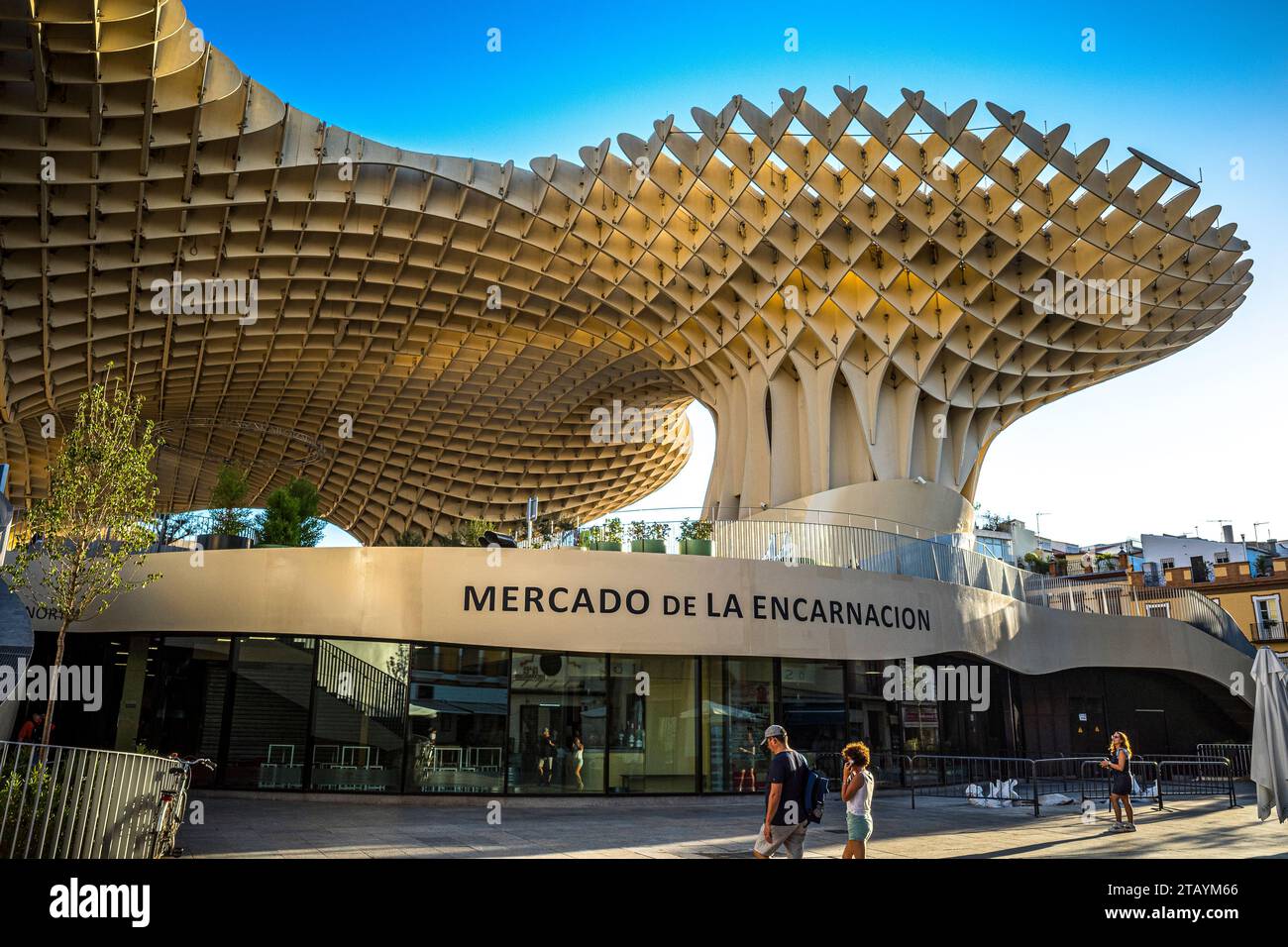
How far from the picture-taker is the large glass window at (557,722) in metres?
18.1

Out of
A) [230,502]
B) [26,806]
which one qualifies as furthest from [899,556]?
[230,502]

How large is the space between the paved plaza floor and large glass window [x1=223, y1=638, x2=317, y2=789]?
51cm

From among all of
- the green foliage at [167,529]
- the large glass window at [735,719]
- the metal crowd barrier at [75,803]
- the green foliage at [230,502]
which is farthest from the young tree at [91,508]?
the large glass window at [735,719]

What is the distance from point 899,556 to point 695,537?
5438mm

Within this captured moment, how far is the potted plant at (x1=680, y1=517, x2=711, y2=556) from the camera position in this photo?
20.5 m

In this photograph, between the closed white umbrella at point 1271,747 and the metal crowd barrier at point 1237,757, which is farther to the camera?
the metal crowd barrier at point 1237,757

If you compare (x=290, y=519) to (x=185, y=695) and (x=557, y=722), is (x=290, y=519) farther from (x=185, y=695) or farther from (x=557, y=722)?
(x=557, y=722)

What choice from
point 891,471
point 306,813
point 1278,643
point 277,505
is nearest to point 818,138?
point 891,471

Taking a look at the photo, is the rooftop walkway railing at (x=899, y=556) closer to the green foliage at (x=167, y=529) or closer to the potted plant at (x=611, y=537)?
the potted plant at (x=611, y=537)

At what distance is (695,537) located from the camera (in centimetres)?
2081

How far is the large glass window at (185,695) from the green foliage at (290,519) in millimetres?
4662

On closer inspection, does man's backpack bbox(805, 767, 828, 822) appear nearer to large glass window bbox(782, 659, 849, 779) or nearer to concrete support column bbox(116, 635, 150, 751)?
large glass window bbox(782, 659, 849, 779)

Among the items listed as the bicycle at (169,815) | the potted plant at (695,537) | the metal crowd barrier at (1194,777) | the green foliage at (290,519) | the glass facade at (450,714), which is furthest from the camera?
the green foliage at (290,519)
